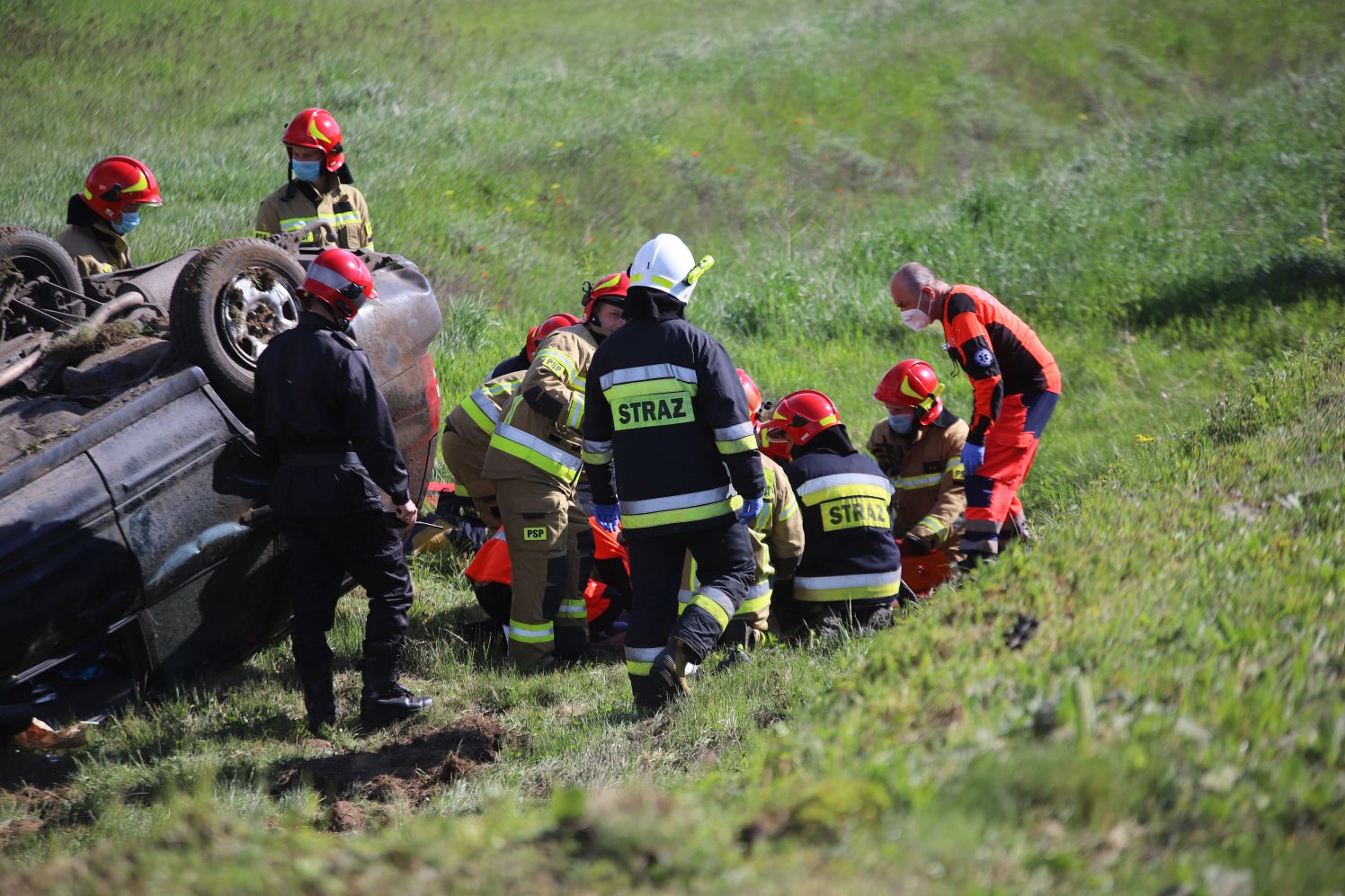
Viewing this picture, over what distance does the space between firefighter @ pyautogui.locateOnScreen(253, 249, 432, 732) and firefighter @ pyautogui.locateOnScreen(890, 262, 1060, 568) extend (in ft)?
11.3

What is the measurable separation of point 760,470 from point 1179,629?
193 cm

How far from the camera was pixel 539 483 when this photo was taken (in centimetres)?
629

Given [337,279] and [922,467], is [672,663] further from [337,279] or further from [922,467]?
[922,467]

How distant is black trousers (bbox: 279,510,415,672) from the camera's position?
5.32 meters

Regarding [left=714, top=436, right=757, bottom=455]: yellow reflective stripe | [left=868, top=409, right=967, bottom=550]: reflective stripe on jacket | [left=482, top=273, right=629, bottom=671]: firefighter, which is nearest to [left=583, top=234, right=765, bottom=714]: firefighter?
[left=714, top=436, right=757, bottom=455]: yellow reflective stripe

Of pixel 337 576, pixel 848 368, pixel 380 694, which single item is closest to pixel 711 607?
pixel 380 694

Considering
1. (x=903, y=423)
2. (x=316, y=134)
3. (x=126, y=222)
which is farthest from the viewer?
(x=316, y=134)

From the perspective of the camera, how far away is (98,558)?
4.84 meters

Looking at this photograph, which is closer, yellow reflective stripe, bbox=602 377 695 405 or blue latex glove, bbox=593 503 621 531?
yellow reflective stripe, bbox=602 377 695 405

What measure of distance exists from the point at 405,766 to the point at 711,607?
1516 mm

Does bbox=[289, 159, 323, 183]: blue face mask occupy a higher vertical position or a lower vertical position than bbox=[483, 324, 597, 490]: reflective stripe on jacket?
higher

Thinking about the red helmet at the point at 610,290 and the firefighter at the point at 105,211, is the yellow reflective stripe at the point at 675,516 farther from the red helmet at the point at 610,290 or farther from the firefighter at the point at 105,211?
the firefighter at the point at 105,211

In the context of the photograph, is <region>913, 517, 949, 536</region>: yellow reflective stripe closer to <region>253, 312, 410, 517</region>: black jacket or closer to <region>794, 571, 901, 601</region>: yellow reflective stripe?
<region>794, 571, 901, 601</region>: yellow reflective stripe

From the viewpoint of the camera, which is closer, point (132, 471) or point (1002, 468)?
point (132, 471)
